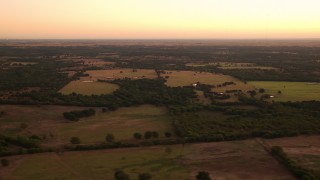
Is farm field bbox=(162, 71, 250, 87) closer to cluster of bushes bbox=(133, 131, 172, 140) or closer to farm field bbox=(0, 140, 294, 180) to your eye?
cluster of bushes bbox=(133, 131, 172, 140)

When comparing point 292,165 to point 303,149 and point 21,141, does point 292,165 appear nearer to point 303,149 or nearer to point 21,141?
point 303,149

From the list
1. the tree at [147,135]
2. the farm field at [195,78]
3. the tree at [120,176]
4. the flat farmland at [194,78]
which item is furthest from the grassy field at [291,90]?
the tree at [120,176]

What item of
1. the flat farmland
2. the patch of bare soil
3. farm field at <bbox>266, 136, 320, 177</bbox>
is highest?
the flat farmland

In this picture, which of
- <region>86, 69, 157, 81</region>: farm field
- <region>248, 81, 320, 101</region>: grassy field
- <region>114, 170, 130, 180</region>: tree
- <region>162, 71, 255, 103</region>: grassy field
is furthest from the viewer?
<region>86, 69, 157, 81</region>: farm field

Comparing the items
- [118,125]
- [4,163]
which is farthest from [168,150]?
[4,163]

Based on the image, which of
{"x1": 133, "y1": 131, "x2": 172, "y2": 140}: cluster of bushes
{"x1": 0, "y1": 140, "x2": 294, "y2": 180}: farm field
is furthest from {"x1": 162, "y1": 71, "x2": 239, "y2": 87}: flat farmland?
{"x1": 0, "y1": 140, "x2": 294, "y2": 180}: farm field

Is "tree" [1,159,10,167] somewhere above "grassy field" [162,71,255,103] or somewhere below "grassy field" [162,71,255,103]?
below
